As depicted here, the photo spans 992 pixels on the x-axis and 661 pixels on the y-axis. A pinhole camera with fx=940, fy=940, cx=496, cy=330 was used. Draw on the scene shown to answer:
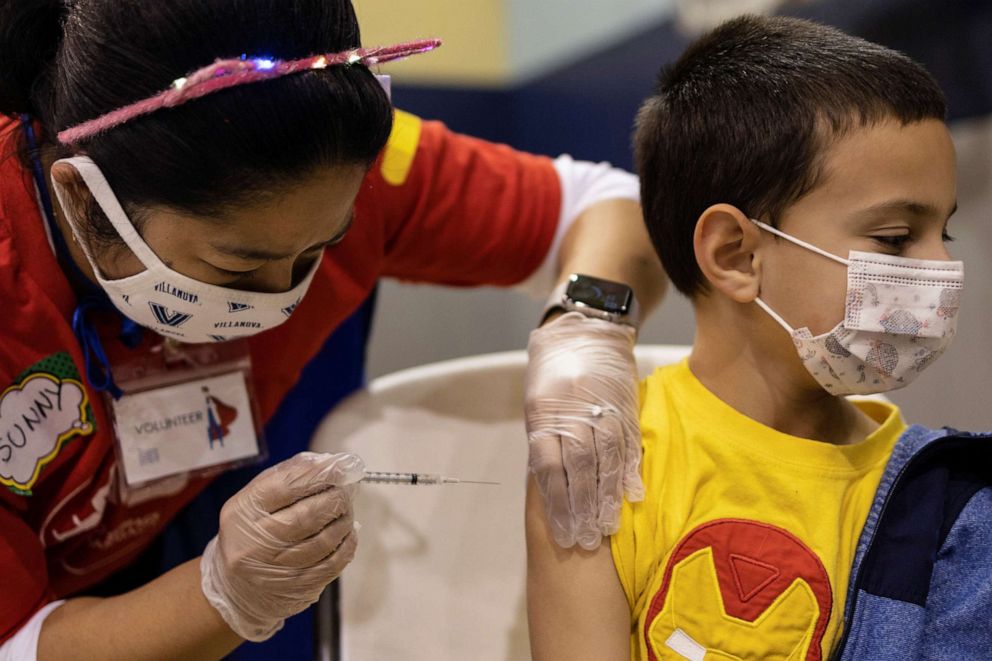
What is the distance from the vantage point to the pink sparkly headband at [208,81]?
0.84m

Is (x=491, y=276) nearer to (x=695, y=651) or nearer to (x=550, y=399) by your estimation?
(x=550, y=399)

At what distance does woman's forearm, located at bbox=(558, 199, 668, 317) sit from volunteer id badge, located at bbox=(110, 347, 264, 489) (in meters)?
0.49

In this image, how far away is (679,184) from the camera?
1092 mm

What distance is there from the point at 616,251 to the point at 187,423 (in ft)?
2.08

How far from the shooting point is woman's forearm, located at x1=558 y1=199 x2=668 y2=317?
4.41 ft

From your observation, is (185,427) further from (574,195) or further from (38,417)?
(574,195)

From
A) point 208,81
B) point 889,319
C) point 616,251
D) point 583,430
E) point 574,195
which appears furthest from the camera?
point 574,195

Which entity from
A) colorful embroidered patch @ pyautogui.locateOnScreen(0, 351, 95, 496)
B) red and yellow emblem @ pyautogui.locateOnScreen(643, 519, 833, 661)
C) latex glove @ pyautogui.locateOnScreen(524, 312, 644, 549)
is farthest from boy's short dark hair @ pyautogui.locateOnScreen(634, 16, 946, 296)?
colorful embroidered patch @ pyautogui.locateOnScreen(0, 351, 95, 496)

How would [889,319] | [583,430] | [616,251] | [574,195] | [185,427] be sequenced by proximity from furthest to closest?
[574,195] → [616,251] → [185,427] → [583,430] → [889,319]

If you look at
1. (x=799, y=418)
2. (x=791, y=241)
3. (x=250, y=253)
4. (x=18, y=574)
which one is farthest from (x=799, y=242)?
(x=18, y=574)

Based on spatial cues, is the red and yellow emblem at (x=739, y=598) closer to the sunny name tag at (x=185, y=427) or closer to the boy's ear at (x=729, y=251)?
the boy's ear at (x=729, y=251)

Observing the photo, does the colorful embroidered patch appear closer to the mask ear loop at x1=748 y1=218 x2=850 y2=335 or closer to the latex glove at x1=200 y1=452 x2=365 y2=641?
the latex glove at x1=200 y1=452 x2=365 y2=641

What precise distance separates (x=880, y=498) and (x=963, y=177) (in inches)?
28.4

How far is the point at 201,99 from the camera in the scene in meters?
0.86
